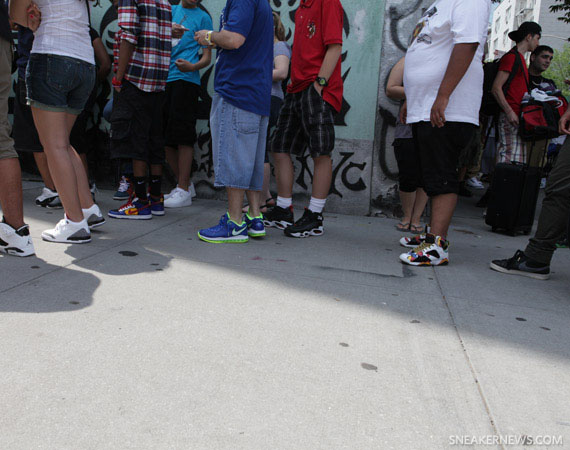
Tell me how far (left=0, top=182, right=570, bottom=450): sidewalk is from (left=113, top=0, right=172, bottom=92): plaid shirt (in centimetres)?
154

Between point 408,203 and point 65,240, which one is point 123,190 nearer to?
point 65,240

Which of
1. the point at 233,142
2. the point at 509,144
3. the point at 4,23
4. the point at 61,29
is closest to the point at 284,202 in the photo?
the point at 233,142

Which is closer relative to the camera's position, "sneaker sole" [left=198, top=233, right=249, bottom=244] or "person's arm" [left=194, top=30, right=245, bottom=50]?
"person's arm" [left=194, top=30, right=245, bottom=50]

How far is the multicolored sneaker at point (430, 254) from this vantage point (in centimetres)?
322

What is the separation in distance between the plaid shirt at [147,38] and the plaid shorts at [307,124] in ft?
3.52

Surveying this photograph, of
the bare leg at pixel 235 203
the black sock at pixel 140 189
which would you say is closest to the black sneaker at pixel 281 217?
the bare leg at pixel 235 203

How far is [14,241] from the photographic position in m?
2.73

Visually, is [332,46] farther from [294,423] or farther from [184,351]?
[294,423]

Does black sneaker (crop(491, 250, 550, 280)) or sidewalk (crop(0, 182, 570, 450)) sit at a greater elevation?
sidewalk (crop(0, 182, 570, 450))

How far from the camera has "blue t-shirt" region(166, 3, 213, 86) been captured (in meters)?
4.60

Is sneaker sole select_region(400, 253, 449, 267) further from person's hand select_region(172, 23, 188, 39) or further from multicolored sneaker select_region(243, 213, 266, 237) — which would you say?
person's hand select_region(172, 23, 188, 39)

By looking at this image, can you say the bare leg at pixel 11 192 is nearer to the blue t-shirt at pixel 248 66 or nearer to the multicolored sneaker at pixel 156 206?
the blue t-shirt at pixel 248 66

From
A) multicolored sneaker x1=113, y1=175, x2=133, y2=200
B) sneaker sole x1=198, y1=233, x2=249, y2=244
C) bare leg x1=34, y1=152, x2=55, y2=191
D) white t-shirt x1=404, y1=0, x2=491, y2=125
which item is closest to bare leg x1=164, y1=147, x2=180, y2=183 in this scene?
multicolored sneaker x1=113, y1=175, x2=133, y2=200

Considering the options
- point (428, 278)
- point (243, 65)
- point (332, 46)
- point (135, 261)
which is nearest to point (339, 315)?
point (428, 278)
